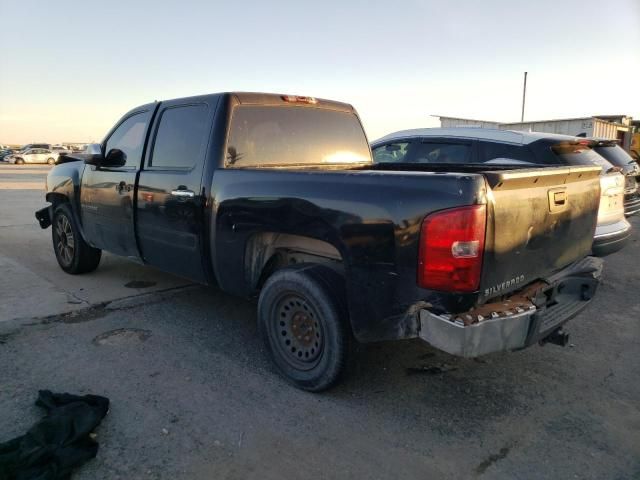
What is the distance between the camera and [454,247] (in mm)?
2625

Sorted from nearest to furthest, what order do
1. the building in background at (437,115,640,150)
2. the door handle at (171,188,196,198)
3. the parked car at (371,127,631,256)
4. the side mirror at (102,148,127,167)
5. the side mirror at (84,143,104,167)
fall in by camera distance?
the door handle at (171,188,196,198) < the side mirror at (102,148,127,167) < the side mirror at (84,143,104,167) < the parked car at (371,127,631,256) < the building in background at (437,115,640,150)

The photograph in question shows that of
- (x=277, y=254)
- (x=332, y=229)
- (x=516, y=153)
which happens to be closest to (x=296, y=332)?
(x=277, y=254)

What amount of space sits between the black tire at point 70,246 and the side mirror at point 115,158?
1101 mm

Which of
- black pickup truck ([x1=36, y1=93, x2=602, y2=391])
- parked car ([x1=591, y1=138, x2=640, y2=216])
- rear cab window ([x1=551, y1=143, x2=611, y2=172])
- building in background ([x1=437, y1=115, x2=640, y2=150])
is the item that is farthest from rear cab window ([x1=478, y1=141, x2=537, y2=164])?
building in background ([x1=437, y1=115, x2=640, y2=150])

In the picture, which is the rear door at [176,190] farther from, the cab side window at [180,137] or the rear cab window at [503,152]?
the rear cab window at [503,152]

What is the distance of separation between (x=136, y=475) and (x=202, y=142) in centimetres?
252

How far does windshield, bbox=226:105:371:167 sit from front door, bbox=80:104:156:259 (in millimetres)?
1248

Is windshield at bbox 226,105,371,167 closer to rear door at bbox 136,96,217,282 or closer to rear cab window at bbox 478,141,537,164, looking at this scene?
rear door at bbox 136,96,217,282

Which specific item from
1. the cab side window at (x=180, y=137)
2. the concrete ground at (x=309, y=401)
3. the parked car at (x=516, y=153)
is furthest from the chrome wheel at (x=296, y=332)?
the parked car at (x=516, y=153)

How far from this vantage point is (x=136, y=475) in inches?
102

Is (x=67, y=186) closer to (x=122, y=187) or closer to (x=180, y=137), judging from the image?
(x=122, y=187)

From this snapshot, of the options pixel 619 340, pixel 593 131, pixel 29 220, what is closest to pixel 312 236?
pixel 619 340

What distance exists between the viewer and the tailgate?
2.72m

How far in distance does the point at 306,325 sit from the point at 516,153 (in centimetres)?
403
